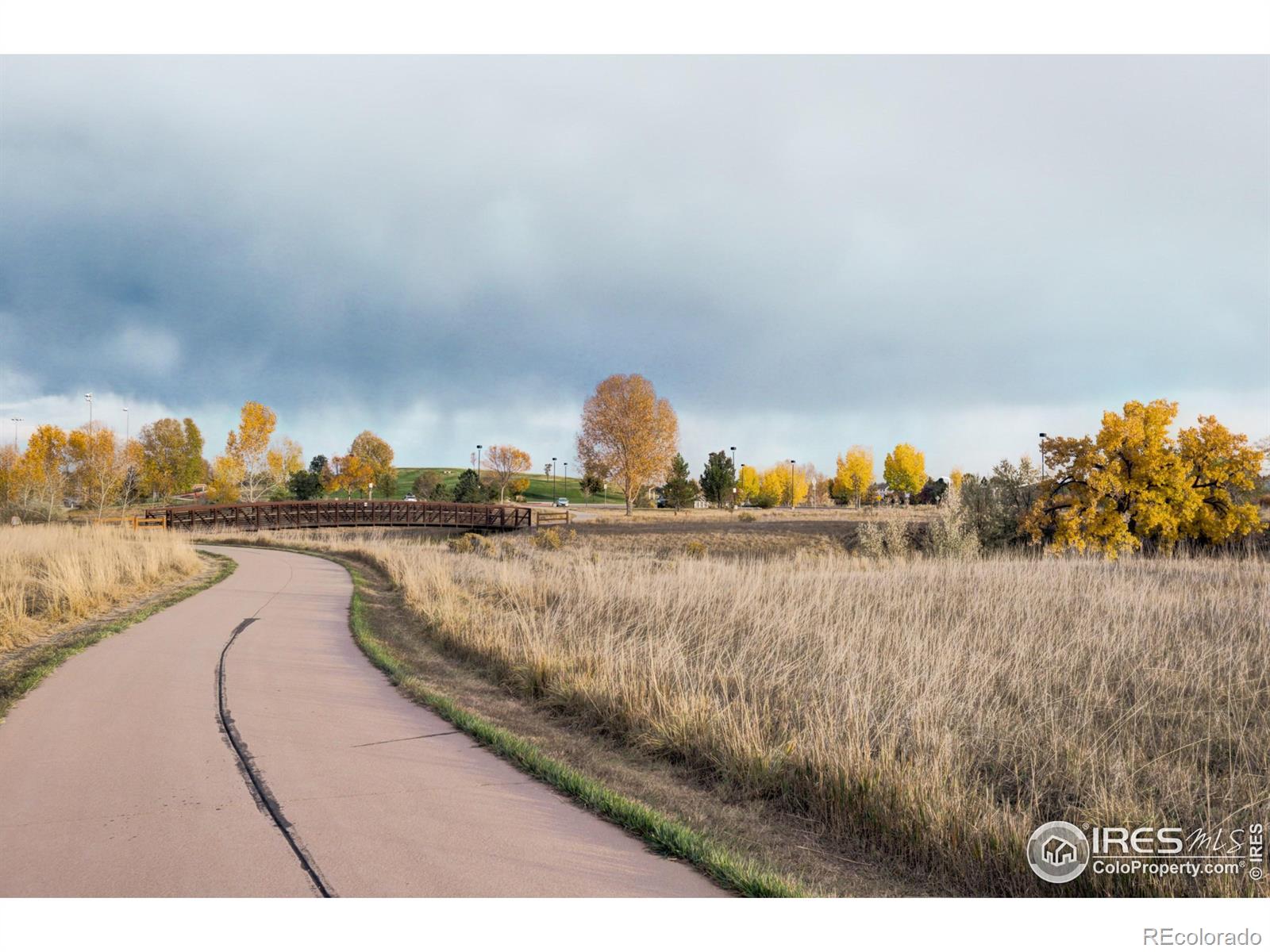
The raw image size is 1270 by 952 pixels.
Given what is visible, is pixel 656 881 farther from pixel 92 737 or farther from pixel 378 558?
pixel 378 558

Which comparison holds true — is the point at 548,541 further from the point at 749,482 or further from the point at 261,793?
the point at 749,482

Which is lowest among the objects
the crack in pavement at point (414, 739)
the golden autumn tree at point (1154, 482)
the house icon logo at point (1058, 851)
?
the crack in pavement at point (414, 739)

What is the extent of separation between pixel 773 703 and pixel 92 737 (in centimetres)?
591

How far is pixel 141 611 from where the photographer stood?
38.2 feet

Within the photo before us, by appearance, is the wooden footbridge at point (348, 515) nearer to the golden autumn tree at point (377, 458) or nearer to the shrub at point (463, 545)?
the shrub at point (463, 545)

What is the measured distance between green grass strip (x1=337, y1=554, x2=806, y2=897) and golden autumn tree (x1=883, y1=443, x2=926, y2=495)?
92.7m

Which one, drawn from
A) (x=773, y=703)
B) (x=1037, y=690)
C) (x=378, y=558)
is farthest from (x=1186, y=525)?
(x=378, y=558)

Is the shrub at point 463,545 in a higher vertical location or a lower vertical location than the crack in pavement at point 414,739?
lower

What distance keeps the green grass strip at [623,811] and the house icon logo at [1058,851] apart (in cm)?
139

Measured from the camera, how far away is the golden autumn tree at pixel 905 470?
302ft

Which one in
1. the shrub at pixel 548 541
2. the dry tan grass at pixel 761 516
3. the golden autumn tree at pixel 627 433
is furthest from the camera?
the golden autumn tree at pixel 627 433

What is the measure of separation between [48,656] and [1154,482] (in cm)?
2318

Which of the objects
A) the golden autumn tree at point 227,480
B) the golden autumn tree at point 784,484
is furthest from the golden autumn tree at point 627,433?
the golden autumn tree at point 784,484

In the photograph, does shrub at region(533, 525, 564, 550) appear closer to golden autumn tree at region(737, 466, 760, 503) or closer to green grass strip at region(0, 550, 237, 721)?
green grass strip at region(0, 550, 237, 721)
